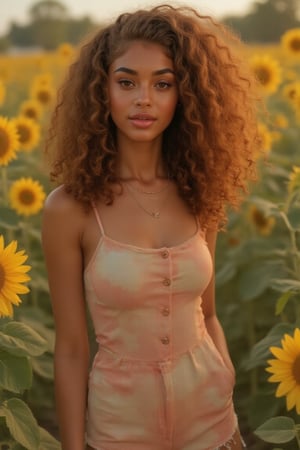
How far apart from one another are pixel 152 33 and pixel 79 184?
1.08ft

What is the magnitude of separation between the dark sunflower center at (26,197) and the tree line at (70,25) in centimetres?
1584

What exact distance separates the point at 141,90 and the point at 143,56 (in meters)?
0.07

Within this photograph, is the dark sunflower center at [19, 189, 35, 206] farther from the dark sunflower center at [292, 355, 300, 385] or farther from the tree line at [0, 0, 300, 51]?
the tree line at [0, 0, 300, 51]

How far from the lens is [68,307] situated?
182 centimetres

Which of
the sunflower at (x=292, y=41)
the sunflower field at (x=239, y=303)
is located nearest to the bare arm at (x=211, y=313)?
the sunflower field at (x=239, y=303)

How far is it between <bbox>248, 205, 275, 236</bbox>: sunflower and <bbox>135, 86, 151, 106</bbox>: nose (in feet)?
6.32

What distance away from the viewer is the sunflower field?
72.8 inches

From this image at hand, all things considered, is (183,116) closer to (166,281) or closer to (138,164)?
(138,164)

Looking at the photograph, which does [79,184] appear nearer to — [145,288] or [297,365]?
[145,288]

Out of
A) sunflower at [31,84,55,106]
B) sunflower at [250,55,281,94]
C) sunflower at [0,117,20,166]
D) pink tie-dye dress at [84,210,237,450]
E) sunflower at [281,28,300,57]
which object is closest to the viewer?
pink tie-dye dress at [84,210,237,450]

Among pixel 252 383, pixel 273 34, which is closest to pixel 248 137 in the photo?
pixel 252 383

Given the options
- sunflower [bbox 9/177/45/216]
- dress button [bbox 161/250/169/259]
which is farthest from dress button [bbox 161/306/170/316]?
sunflower [bbox 9/177/45/216]

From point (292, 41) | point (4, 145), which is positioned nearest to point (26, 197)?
point (4, 145)

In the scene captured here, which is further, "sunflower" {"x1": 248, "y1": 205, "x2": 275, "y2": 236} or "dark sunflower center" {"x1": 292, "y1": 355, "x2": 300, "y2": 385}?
"sunflower" {"x1": 248, "y1": 205, "x2": 275, "y2": 236}
